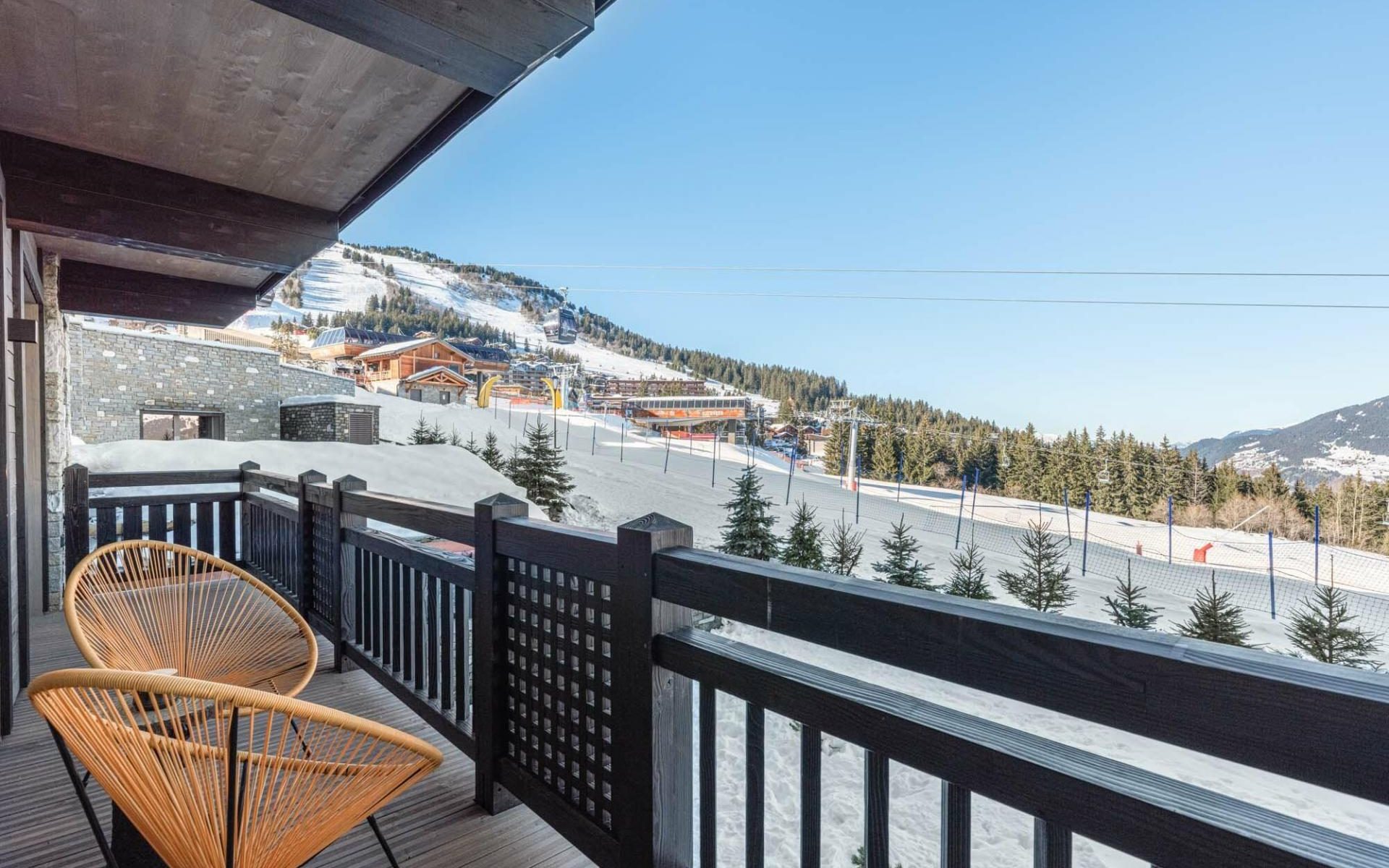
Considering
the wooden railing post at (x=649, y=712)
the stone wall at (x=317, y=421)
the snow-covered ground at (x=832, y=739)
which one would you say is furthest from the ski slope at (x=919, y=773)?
the stone wall at (x=317, y=421)

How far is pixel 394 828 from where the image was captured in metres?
1.61

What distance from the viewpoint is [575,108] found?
7912 centimetres

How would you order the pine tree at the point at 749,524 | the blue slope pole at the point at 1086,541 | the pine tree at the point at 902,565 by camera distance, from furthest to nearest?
the blue slope pole at the point at 1086,541 < the pine tree at the point at 749,524 < the pine tree at the point at 902,565

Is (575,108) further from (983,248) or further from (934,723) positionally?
(934,723)

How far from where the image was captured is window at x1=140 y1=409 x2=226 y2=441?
12359 millimetres

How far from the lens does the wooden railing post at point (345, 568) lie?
2490 mm

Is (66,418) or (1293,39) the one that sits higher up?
(1293,39)

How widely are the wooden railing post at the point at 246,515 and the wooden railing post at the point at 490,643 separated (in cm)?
311

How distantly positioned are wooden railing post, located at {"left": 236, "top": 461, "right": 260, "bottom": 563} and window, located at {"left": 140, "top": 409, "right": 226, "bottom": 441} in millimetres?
9640

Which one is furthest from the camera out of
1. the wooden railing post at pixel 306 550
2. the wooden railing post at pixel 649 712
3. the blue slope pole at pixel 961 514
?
the blue slope pole at pixel 961 514

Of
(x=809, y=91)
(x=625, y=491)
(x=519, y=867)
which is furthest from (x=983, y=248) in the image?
(x=519, y=867)

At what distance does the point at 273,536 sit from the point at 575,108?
Result: 86.3 meters

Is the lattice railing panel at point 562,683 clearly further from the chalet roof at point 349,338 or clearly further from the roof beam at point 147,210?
the chalet roof at point 349,338

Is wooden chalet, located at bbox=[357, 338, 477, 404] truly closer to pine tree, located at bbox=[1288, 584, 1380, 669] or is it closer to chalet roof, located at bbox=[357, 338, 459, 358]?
chalet roof, located at bbox=[357, 338, 459, 358]
